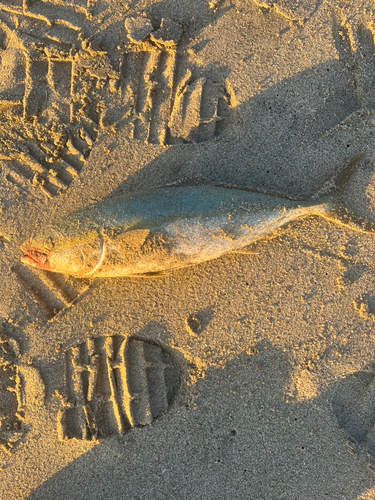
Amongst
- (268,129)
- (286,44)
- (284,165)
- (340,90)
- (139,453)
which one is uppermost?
(286,44)

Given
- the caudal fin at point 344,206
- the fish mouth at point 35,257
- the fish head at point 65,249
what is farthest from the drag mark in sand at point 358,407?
the fish mouth at point 35,257

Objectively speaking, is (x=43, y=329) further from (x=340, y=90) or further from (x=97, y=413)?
(x=340, y=90)

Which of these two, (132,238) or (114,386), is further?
(114,386)

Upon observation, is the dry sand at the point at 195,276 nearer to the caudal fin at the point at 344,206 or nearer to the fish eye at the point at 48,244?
the caudal fin at the point at 344,206

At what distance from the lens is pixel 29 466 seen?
3.41 meters

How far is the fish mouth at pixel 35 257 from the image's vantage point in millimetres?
3109

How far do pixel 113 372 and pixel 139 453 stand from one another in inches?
32.9

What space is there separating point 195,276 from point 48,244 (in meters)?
1.38

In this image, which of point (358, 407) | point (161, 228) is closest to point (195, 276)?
point (161, 228)

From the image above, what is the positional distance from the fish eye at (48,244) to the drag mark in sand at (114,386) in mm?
998

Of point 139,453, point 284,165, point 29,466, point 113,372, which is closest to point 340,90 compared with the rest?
point 284,165

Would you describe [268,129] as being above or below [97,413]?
above

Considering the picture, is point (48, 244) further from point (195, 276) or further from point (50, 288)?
point (195, 276)

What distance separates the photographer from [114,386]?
3.32 m
